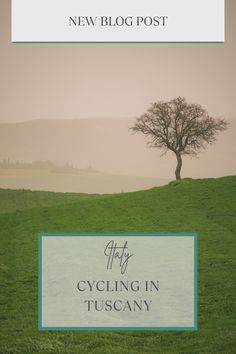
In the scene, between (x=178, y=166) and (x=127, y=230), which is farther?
(x=178, y=166)

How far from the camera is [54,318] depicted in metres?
23.1

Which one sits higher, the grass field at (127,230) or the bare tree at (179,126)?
the bare tree at (179,126)

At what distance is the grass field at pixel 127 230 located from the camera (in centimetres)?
2048

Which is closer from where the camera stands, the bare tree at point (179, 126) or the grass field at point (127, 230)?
the grass field at point (127, 230)

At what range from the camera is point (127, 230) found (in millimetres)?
43344

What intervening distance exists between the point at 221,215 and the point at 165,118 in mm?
18703

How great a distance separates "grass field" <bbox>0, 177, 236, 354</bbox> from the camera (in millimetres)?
20484

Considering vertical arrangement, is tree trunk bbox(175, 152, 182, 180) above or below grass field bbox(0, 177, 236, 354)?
above

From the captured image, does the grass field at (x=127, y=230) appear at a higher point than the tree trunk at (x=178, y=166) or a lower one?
lower

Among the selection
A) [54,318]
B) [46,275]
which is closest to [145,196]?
[46,275]

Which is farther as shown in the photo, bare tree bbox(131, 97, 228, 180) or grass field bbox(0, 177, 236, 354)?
bare tree bbox(131, 97, 228, 180)

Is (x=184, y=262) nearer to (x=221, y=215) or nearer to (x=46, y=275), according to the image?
(x=46, y=275)

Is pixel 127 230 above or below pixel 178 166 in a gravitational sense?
below

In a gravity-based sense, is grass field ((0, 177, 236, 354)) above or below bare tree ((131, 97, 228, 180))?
below
